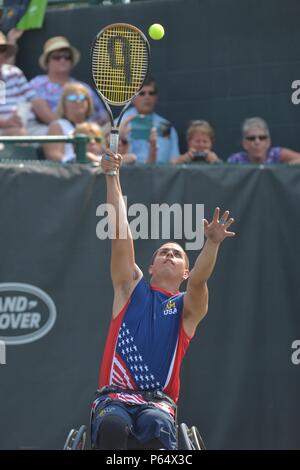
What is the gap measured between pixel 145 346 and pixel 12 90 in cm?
399

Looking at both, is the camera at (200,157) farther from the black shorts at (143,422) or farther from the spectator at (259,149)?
the black shorts at (143,422)

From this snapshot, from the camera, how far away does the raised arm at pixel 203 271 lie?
6113mm

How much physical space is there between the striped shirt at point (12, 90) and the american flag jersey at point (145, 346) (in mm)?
3522

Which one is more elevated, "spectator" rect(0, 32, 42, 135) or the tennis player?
Answer: "spectator" rect(0, 32, 42, 135)

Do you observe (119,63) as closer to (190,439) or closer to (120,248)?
(120,248)

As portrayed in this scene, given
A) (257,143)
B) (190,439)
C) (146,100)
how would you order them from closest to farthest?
1. (190,439)
2. (257,143)
3. (146,100)

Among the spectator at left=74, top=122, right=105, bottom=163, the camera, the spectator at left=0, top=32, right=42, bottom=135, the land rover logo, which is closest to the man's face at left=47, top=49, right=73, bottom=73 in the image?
the spectator at left=0, top=32, right=42, bottom=135

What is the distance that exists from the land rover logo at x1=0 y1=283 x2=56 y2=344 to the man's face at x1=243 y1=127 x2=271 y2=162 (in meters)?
2.09

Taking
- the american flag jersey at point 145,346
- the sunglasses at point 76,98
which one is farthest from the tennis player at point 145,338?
the sunglasses at point 76,98

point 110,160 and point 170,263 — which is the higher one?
point 110,160

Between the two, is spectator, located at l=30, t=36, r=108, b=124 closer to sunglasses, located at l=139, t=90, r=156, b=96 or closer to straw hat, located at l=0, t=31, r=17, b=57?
straw hat, located at l=0, t=31, r=17, b=57

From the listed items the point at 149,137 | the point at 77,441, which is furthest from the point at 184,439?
the point at 149,137

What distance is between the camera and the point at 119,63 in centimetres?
677

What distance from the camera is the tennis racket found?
667 cm
